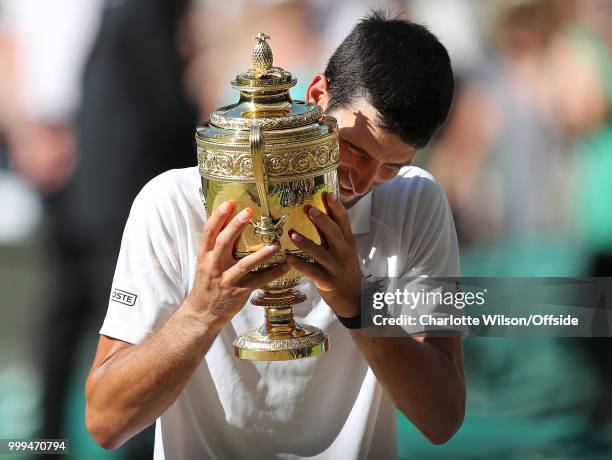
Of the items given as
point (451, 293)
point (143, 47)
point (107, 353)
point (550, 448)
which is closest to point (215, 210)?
point (107, 353)

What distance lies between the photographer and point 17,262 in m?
3.84

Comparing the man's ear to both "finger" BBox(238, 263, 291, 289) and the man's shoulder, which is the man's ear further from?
"finger" BBox(238, 263, 291, 289)

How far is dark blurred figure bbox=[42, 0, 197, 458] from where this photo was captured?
12.0 feet

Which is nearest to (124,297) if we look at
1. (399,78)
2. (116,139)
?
(399,78)

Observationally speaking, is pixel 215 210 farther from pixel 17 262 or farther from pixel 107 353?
pixel 17 262

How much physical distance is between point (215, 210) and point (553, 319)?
1753mm

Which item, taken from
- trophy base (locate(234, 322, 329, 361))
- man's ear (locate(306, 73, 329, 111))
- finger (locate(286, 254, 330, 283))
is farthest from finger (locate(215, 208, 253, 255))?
man's ear (locate(306, 73, 329, 111))

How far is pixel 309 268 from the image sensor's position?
180 cm

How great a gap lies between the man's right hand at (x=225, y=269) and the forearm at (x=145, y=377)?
0.05 metres

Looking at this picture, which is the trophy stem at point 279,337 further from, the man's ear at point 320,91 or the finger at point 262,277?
the man's ear at point 320,91

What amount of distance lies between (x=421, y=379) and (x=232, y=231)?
62 cm

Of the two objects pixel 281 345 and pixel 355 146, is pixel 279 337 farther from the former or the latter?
pixel 355 146

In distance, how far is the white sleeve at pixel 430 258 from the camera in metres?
2.26

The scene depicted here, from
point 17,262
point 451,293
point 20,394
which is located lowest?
point 20,394
